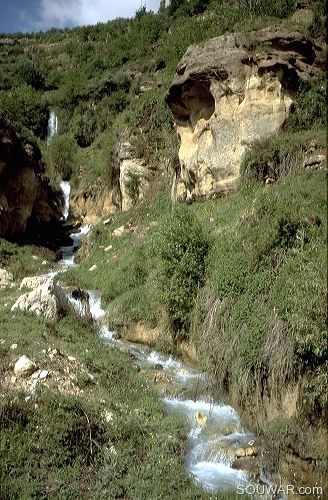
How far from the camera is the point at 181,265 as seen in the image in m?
11.7

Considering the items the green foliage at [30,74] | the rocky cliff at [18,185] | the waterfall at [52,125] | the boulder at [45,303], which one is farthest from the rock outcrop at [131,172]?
the green foliage at [30,74]

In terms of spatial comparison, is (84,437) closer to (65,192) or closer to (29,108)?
(65,192)

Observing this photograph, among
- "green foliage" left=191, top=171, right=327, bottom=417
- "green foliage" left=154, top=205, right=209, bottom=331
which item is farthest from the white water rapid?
"green foliage" left=154, top=205, right=209, bottom=331

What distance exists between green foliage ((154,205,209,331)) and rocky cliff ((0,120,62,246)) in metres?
15.1

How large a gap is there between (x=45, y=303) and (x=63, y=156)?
25518 mm

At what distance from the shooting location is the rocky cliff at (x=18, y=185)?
24703 mm

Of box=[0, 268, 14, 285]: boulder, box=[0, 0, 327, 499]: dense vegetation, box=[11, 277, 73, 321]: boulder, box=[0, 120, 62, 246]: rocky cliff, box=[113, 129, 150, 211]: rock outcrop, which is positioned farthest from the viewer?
box=[113, 129, 150, 211]: rock outcrop

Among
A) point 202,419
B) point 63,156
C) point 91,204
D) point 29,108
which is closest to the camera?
point 202,419

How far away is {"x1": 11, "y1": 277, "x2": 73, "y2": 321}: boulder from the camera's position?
13.4 meters

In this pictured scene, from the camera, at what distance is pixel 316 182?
1099cm

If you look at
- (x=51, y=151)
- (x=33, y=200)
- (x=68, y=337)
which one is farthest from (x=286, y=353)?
(x=51, y=151)

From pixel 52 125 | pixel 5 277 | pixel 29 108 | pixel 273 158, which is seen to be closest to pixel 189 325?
pixel 273 158

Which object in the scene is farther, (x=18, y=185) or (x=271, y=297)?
(x=18, y=185)

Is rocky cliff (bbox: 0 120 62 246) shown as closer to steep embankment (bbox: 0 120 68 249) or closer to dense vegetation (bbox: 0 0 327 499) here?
steep embankment (bbox: 0 120 68 249)
